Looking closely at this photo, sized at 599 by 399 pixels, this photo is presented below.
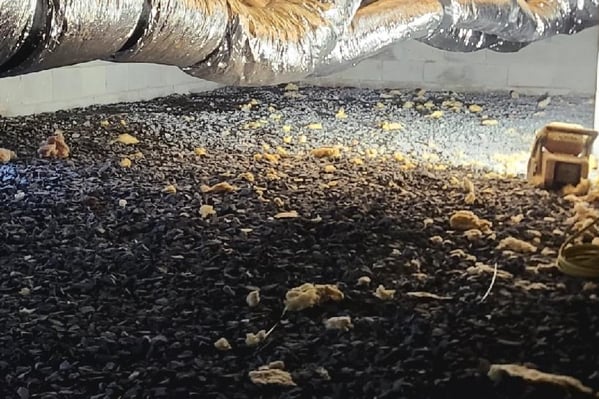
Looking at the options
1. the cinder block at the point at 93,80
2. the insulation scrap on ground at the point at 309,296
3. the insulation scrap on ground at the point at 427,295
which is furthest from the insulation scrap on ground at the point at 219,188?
the cinder block at the point at 93,80

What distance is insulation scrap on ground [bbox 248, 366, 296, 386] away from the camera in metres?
1.45

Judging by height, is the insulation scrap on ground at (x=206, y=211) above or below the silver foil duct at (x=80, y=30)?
below

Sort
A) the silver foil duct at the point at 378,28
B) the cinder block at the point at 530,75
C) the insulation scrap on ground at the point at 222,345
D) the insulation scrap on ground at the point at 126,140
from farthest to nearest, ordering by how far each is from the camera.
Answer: the cinder block at the point at 530,75
the insulation scrap on ground at the point at 126,140
the silver foil duct at the point at 378,28
the insulation scrap on ground at the point at 222,345

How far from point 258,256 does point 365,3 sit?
143 centimetres

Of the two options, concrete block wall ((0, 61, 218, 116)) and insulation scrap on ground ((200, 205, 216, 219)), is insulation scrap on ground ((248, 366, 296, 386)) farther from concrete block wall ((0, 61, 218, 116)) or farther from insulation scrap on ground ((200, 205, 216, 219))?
concrete block wall ((0, 61, 218, 116))

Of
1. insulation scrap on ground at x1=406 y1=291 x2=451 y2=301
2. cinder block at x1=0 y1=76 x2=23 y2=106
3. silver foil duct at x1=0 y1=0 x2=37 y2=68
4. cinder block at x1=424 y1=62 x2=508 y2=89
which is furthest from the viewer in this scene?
cinder block at x1=424 y1=62 x2=508 y2=89

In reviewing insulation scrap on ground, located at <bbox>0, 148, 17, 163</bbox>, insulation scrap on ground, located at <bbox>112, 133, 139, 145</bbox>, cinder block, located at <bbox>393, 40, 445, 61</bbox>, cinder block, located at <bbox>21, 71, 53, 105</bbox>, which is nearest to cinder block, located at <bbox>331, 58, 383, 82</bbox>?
cinder block, located at <bbox>393, 40, 445, 61</bbox>

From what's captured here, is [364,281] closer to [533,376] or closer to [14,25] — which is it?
[533,376]

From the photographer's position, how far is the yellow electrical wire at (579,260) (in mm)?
1953

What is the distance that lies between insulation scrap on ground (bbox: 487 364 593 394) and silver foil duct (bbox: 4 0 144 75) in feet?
4.20

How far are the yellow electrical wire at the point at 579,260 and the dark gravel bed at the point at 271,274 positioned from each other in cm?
3

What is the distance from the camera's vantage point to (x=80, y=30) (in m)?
1.98

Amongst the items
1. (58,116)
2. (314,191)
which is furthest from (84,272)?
(58,116)

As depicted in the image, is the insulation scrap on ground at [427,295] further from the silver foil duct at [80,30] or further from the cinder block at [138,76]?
the cinder block at [138,76]
